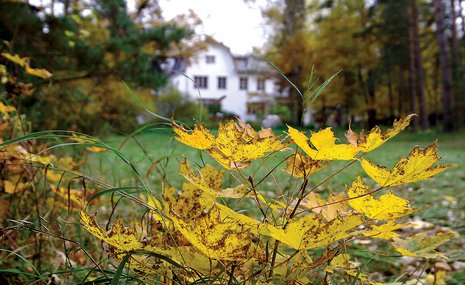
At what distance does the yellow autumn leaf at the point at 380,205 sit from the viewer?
482 mm

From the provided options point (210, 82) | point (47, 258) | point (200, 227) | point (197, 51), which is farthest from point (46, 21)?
point (210, 82)

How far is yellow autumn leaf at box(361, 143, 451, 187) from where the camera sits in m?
0.46

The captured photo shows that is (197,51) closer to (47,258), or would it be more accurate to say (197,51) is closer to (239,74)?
(47,258)

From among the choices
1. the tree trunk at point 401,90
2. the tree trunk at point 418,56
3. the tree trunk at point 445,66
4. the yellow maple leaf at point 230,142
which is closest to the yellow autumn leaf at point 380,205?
the yellow maple leaf at point 230,142

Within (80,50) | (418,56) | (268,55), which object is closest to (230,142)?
(80,50)

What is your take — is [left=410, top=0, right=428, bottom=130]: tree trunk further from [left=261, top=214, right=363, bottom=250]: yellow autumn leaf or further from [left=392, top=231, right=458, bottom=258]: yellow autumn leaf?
[left=261, top=214, right=363, bottom=250]: yellow autumn leaf

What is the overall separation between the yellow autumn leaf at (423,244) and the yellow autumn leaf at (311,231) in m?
0.14

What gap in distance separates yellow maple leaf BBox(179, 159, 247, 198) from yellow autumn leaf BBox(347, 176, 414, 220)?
0.41ft

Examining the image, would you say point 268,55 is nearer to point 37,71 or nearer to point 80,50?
point 80,50

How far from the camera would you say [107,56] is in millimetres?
6148

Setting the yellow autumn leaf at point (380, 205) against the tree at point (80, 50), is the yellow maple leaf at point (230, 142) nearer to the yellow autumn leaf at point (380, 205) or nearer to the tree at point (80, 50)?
the yellow autumn leaf at point (380, 205)

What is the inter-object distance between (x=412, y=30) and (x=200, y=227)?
15912 mm

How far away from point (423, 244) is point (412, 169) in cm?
16

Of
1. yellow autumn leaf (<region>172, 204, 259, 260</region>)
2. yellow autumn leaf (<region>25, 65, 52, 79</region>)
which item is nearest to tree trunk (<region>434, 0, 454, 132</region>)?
yellow autumn leaf (<region>25, 65, 52, 79</region>)
